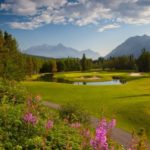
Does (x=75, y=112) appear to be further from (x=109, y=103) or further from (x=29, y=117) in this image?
(x=109, y=103)

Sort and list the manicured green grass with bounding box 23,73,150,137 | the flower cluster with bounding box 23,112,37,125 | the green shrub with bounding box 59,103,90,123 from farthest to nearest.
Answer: the manicured green grass with bounding box 23,73,150,137, the green shrub with bounding box 59,103,90,123, the flower cluster with bounding box 23,112,37,125

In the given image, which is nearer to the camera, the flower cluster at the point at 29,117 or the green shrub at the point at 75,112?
the flower cluster at the point at 29,117

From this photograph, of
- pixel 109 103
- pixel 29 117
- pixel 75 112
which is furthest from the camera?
pixel 109 103

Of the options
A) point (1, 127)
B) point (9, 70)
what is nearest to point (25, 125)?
point (1, 127)

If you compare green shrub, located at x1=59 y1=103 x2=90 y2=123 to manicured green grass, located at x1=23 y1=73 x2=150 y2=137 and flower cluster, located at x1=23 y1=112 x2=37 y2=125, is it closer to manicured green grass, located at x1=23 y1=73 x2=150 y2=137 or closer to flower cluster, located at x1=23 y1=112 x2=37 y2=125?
manicured green grass, located at x1=23 y1=73 x2=150 y2=137

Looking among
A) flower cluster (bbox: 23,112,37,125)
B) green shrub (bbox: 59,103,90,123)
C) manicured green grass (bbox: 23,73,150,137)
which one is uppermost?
flower cluster (bbox: 23,112,37,125)

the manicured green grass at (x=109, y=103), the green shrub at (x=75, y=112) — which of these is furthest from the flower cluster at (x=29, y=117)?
the green shrub at (x=75, y=112)

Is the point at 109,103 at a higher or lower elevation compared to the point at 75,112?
lower

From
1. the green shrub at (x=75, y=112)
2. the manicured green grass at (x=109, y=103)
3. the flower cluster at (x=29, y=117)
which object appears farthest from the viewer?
the manicured green grass at (x=109, y=103)

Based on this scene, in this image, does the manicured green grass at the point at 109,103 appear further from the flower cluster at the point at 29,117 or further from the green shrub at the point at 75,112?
the flower cluster at the point at 29,117

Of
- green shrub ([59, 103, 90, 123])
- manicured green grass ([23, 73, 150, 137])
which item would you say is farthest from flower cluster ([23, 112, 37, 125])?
green shrub ([59, 103, 90, 123])

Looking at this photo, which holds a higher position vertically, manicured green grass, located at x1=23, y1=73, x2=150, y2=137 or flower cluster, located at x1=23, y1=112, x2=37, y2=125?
flower cluster, located at x1=23, y1=112, x2=37, y2=125

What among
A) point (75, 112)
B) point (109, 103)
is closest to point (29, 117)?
point (75, 112)

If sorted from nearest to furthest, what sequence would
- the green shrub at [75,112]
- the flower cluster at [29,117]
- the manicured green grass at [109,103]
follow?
the flower cluster at [29,117]
the green shrub at [75,112]
the manicured green grass at [109,103]
